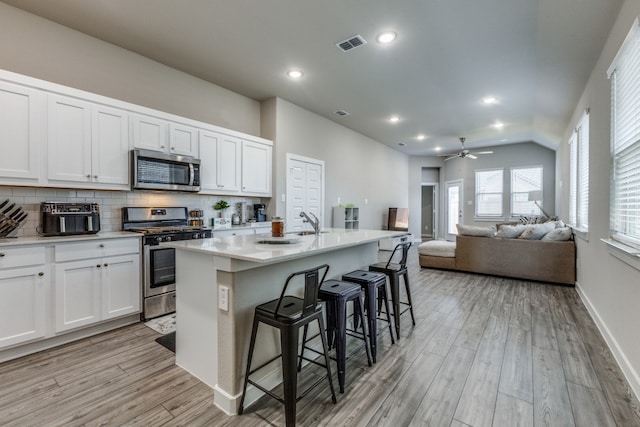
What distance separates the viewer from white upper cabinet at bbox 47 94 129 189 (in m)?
2.77

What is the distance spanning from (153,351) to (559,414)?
296 centimetres

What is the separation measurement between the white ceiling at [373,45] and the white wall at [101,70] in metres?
0.12

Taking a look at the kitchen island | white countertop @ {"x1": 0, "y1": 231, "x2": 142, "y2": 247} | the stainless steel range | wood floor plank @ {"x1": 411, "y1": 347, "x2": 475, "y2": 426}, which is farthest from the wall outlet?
white countertop @ {"x1": 0, "y1": 231, "x2": 142, "y2": 247}

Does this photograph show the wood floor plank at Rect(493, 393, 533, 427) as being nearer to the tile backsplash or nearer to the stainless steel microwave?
the stainless steel microwave

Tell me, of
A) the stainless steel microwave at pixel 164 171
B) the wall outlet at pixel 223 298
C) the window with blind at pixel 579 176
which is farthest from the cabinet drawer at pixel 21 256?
the window with blind at pixel 579 176

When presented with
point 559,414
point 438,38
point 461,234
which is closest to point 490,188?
point 461,234

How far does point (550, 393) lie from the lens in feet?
6.47

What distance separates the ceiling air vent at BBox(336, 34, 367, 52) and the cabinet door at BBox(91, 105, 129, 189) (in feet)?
8.32

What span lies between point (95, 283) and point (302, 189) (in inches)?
135

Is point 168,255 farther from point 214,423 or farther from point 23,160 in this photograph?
point 214,423

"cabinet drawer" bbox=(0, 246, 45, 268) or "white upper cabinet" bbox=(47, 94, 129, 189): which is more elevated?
"white upper cabinet" bbox=(47, 94, 129, 189)

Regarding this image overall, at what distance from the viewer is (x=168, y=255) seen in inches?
131

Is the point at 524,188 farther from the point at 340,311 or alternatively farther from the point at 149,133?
the point at 149,133

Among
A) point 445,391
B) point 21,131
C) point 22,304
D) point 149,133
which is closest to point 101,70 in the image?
point 149,133
